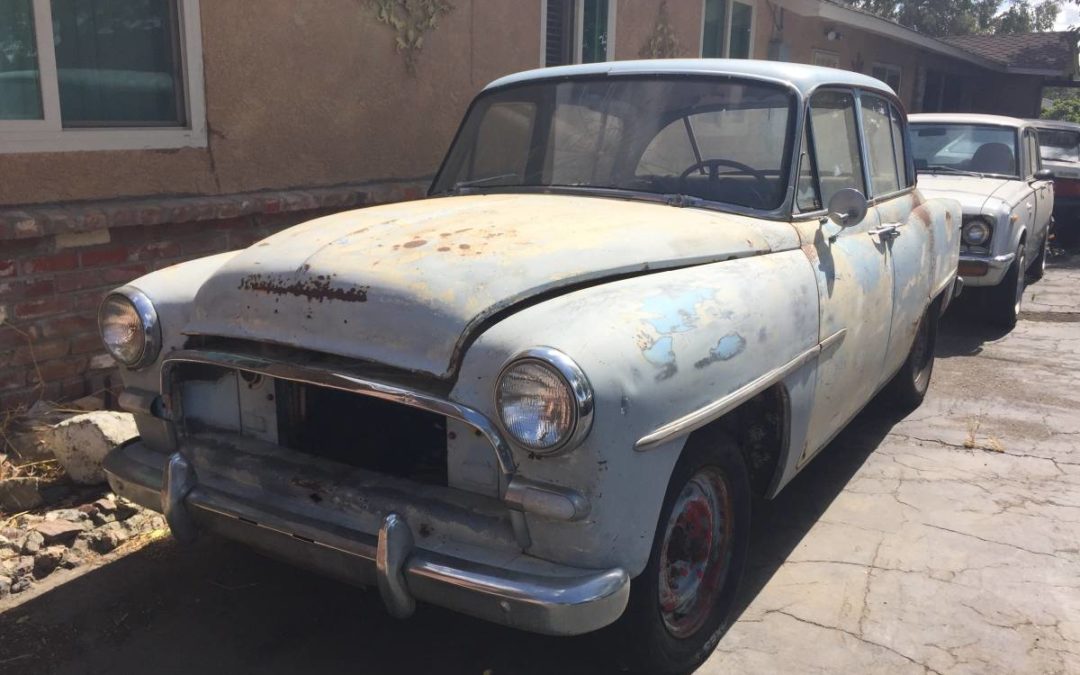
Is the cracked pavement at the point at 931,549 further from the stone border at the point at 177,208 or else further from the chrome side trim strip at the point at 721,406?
the stone border at the point at 177,208

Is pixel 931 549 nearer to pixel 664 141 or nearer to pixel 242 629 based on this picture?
pixel 664 141

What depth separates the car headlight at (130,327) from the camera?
2.81 m

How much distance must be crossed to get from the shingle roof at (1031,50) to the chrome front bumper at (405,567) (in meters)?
21.0

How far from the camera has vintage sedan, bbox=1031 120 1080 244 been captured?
11.2 m

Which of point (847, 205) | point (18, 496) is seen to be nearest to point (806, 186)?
point (847, 205)

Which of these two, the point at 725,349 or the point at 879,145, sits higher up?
the point at 879,145

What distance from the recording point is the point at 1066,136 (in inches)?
479

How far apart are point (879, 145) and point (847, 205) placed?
1.17m

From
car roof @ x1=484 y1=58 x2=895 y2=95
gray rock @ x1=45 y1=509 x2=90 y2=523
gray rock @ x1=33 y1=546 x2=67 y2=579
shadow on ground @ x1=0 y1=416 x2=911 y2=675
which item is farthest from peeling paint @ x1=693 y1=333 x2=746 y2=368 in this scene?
gray rock @ x1=45 y1=509 x2=90 y2=523

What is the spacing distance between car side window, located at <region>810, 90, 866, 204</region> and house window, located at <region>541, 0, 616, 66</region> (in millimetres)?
4359

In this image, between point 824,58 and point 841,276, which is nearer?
point 841,276

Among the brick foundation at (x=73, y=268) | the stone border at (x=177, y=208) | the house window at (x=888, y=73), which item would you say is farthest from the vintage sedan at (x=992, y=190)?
the house window at (x=888, y=73)

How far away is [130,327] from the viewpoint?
2842mm

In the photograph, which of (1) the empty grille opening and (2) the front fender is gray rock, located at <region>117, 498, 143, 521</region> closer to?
(1) the empty grille opening
